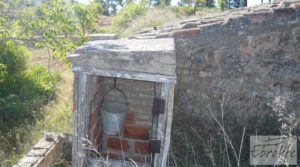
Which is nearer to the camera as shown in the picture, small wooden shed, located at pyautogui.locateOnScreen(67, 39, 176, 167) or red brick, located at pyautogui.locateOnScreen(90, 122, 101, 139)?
small wooden shed, located at pyautogui.locateOnScreen(67, 39, 176, 167)

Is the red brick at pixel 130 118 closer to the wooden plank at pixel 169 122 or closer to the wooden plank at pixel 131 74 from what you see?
the wooden plank at pixel 169 122

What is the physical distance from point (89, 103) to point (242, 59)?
7.41 ft

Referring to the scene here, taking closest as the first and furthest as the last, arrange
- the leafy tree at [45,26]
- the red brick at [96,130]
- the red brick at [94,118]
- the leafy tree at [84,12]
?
the red brick at [94,118]
the red brick at [96,130]
the leafy tree at [45,26]
the leafy tree at [84,12]

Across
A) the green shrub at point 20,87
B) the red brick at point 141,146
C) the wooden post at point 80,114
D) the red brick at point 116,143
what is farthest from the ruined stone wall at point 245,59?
the green shrub at point 20,87

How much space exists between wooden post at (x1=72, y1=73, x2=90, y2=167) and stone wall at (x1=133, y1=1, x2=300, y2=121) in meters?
1.66

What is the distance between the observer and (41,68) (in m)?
8.84

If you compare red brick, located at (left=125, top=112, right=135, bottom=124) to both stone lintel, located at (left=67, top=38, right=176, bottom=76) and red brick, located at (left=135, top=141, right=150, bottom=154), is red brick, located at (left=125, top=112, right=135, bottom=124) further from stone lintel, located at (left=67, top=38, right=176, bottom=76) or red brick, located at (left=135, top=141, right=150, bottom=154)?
stone lintel, located at (left=67, top=38, right=176, bottom=76)

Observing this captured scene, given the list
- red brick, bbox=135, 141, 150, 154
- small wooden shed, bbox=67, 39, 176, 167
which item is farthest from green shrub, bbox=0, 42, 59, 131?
small wooden shed, bbox=67, 39, 176, 167

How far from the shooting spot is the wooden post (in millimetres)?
3311

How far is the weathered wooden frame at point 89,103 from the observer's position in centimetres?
322

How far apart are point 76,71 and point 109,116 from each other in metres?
0.80

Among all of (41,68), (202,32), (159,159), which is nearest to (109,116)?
(159,159)

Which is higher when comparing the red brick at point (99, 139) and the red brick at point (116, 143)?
the red brick at point (99, 139)

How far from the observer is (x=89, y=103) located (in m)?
3.55
